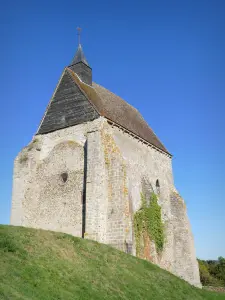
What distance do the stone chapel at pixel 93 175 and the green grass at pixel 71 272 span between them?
269 centimetres

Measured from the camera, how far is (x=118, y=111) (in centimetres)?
2262

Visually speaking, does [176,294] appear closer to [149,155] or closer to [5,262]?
[5,262]

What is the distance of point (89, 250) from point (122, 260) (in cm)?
156

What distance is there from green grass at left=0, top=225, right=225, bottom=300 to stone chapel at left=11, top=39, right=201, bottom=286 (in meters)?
2.69

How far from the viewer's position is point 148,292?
11.5 metres

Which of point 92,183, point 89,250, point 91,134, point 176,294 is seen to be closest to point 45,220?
point 92,183

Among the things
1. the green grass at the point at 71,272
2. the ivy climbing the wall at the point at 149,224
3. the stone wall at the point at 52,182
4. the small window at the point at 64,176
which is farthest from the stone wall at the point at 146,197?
the small window at the point at 64,176

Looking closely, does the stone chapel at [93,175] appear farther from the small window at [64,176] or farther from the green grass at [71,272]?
the green grass at [71,272]

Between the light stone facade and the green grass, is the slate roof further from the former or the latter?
the green grass

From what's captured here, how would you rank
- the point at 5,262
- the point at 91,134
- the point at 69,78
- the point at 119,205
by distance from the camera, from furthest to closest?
1. the point at 69,78
2. the point at 91,134
3. the point at 119,205
4. the point at 5,262

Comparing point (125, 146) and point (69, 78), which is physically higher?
point (69, 78)

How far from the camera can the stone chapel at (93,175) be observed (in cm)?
1695

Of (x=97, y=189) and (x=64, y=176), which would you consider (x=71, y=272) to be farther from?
(x=64, y=176)

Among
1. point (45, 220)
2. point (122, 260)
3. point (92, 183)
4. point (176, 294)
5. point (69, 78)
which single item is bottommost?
point (176, 294)
